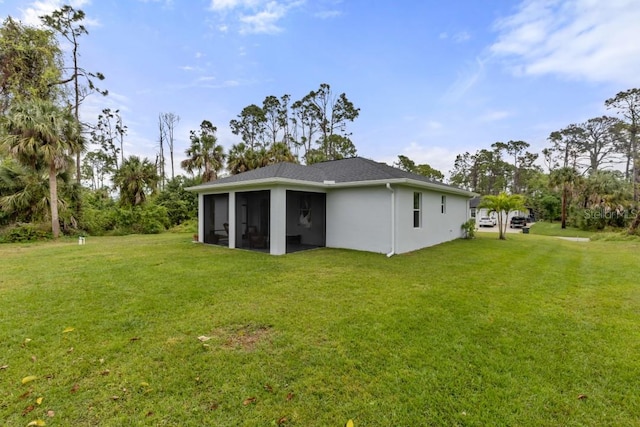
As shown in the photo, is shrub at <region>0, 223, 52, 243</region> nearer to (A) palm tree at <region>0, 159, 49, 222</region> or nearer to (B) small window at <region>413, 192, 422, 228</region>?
(A) palm tree at <region>0, 159, 49, 222</region>

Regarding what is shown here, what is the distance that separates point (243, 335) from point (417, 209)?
8.60m

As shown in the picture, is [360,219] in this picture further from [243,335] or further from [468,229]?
[468,229]

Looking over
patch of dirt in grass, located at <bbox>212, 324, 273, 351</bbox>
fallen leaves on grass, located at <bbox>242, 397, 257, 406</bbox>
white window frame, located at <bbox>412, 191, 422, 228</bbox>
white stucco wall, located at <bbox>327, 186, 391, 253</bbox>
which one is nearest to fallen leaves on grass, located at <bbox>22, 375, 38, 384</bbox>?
patch of dirt in grass, located at <bbox>212, 324, 273, 351</bbox>

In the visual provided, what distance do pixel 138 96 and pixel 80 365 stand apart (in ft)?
72.0

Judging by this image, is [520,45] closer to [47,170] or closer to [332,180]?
[332,180]

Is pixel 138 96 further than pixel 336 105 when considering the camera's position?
No

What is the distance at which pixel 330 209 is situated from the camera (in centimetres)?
1099

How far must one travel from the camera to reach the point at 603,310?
458 centimetres

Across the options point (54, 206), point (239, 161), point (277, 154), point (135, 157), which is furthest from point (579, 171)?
point (54, 206)

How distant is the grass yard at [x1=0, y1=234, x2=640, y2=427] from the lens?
7.77 ft

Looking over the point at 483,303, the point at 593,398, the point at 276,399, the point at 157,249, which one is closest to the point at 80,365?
the point at 276,399

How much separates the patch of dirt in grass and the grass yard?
0.08 feet

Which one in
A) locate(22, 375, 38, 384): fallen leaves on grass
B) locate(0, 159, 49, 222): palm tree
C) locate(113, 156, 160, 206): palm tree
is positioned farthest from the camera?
locate(113, 156, 160, 206): palm tree

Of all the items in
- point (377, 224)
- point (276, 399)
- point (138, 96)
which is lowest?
point (276, 399)
